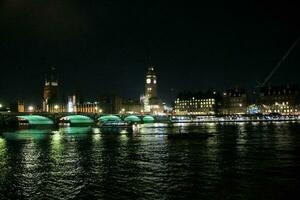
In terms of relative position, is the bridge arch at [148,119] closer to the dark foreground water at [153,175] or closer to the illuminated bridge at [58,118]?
A: the illuminated bridge at [58,118]

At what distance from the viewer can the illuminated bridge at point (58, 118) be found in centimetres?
11753

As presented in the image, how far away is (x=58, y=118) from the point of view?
13300 cm

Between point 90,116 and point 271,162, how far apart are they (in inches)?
4432

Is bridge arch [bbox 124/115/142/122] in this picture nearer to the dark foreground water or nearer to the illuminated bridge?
the illuminated bridge

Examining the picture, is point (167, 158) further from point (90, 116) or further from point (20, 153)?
point (90, 116)

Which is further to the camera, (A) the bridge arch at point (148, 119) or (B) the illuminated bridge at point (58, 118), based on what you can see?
(A) the bridge arch at point (148, 119)

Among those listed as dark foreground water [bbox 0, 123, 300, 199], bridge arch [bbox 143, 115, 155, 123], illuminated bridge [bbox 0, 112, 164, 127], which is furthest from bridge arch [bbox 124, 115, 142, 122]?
dark foreground water [bbox 0, 123, 300, 199]

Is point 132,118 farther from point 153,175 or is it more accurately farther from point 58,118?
point 153,175

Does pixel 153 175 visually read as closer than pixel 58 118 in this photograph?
Yes

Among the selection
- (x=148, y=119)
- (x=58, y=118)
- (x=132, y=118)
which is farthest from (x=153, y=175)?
(x=148, y=119)

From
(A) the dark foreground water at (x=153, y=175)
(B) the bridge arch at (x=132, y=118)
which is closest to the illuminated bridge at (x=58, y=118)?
(B) the bridge arch at (x=132, y=118)

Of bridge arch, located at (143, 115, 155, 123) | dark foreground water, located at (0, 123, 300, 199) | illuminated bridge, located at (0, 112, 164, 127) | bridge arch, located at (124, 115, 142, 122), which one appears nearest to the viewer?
dark foreground water, located at (0, 123, 300, 199)

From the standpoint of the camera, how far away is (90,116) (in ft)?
479

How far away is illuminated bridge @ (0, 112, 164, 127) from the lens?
117531 millimetres
